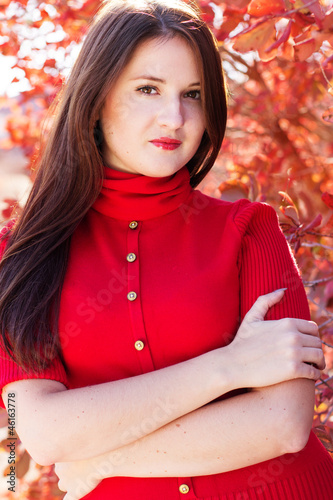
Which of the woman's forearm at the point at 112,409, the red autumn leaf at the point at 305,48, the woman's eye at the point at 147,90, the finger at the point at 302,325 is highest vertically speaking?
the red autumn leaf at the point at 305,48

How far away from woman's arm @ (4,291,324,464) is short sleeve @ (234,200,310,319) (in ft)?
0.39

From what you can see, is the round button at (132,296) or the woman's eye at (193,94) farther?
the woman's eye at (193,94)

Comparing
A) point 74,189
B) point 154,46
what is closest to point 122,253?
point 74,189

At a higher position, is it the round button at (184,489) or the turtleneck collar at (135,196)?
the turtleneck collar at (135,196)

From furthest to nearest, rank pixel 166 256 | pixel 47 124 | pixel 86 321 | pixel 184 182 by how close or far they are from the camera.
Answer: pixel 47 124, pixel 184 182, pixel 166 256, pixel 86 321

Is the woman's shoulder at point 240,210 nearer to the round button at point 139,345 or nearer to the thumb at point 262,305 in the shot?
the thumb at point 262,305

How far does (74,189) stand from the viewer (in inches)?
67.2

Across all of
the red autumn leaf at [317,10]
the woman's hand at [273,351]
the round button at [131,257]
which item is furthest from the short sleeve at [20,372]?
the red autumn leaf at [317,10]

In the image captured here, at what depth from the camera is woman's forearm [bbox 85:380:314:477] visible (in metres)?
1.40

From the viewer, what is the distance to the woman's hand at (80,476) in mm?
1479

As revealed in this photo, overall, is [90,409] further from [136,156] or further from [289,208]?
[289,208]

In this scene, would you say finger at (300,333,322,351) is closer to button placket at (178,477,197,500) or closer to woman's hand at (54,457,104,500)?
button placket at (178,477,197,500)

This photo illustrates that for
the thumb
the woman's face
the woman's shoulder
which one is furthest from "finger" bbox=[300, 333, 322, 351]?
the woman's face

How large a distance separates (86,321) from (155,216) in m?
0.38
